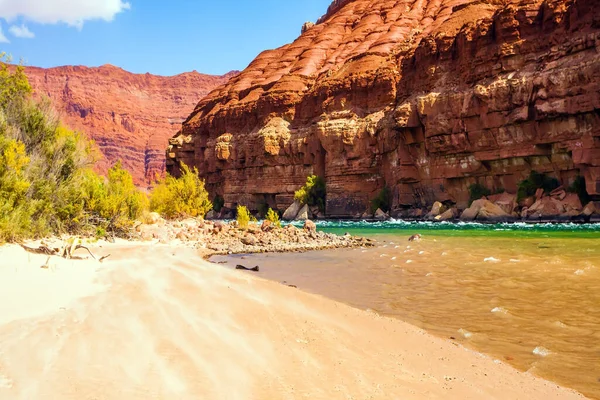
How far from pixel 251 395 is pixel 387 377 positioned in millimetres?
1210

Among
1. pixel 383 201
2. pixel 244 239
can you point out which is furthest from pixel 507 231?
pixel 383 201

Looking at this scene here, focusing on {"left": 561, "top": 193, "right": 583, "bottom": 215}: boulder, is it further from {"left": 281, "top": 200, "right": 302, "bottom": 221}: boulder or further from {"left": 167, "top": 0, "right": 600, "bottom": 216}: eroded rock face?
{"left": 281, "top": 200, "right": 302, "bottom": 221}: boulder

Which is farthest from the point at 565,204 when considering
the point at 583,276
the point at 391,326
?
the point at 391,326

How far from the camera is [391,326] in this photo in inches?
216

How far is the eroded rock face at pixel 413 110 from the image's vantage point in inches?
1406

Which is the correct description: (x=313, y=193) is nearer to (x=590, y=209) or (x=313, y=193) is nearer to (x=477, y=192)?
(x=477, y=192)

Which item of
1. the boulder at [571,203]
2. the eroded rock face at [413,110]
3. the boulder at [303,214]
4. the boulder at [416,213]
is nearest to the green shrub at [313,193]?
the boulder at [303,214]

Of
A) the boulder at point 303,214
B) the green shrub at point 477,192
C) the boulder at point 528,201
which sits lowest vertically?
the boulder at point 303,214

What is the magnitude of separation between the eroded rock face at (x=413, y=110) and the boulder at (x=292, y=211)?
3.55 metres

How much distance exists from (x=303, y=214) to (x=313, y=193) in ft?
11.6

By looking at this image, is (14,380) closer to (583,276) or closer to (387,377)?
(387,377)

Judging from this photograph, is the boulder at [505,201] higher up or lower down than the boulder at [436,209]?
higher up

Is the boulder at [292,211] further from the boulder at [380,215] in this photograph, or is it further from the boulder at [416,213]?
the boulder at [416,213]

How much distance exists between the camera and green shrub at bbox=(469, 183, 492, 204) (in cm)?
4200
